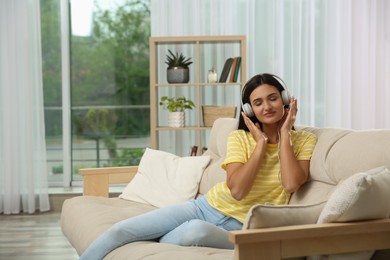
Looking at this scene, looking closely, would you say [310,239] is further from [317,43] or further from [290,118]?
[317,43]

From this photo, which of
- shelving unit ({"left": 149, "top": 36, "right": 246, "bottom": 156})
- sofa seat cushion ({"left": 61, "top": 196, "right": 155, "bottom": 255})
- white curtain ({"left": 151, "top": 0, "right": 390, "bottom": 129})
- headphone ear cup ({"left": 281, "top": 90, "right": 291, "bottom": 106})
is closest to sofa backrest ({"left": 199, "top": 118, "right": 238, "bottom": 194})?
sofa seat cushion ({"left": 61, "top": 196, "right": 155, "bottom": 255})

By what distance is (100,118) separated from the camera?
648cm

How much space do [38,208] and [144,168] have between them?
2.49 m

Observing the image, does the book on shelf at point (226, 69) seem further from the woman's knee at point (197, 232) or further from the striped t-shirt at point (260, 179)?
the woman's knee at point (197, 232)

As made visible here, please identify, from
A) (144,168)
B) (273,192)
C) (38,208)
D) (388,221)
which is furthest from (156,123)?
(388,221)

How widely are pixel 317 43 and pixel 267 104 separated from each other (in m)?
3.67

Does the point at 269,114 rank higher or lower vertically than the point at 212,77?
lower

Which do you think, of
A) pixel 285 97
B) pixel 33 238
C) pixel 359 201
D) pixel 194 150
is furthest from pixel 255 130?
pixel 194 150

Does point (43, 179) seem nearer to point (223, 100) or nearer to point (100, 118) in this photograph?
point (100, 118)

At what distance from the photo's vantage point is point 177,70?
5836mm

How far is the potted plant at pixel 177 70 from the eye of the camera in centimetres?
584

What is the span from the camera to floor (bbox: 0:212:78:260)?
14.4 ft

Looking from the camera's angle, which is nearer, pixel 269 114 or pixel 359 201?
pixel 359 201

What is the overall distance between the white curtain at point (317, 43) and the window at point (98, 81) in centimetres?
43
